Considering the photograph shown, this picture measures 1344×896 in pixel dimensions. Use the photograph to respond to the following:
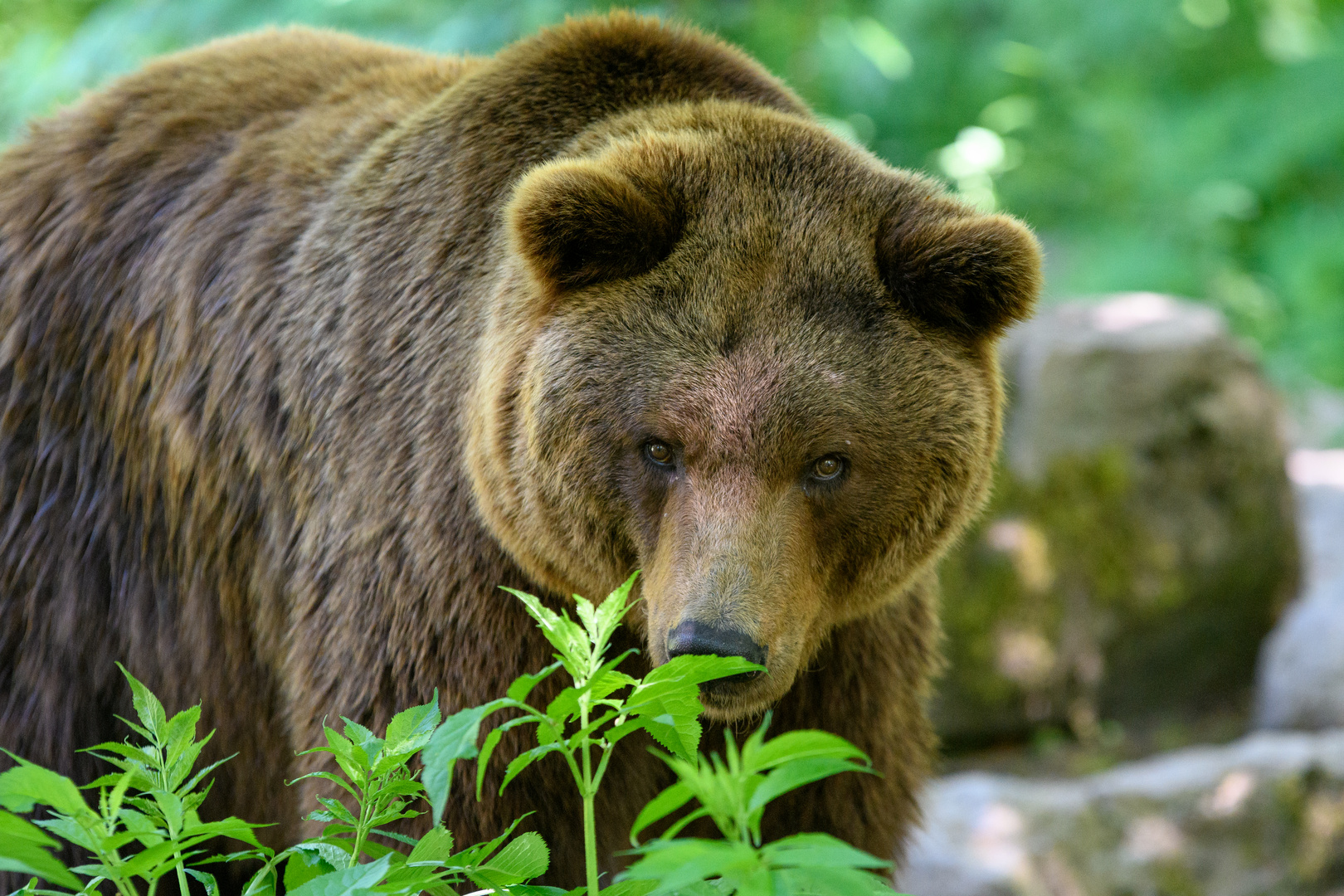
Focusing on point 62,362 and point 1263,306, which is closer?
point 62,362

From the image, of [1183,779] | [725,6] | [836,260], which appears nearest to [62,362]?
[836,260]

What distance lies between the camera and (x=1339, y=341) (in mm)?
12461

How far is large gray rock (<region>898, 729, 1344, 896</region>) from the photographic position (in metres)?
6.40

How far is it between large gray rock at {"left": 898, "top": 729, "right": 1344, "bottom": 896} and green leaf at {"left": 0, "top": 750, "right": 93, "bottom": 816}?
17.8ft

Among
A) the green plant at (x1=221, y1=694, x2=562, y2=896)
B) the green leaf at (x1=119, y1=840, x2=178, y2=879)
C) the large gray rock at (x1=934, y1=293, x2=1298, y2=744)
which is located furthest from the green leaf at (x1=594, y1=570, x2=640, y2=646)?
the large gray rock at (x1=934, y1=293, x2=1298, y2=744)

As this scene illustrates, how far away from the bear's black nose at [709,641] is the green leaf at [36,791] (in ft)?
5.06

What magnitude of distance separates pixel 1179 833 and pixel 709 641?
455 cm

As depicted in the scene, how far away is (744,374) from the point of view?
10.6 feet

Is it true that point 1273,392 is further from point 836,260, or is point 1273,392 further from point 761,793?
point 761,793

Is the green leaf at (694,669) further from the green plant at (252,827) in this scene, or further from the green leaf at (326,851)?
the green leaf at (326,851)

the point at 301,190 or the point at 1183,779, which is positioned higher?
the point at 301,190

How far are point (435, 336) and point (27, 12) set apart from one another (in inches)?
490

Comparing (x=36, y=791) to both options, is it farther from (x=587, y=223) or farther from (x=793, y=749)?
(x=587, y=223)

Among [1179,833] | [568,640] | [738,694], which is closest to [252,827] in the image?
[568,640]
